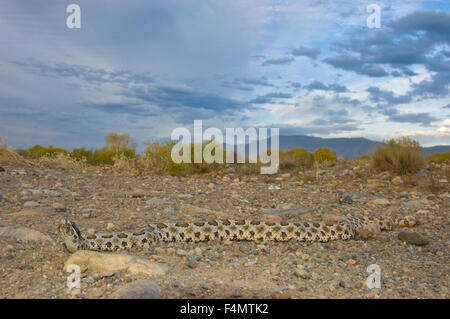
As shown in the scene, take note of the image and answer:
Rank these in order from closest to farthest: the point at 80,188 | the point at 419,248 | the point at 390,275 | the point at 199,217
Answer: the point at 390,275 < the point at 419,248 < the point at 199,217 < the point at 80,188

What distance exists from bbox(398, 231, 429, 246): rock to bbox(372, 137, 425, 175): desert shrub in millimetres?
8774

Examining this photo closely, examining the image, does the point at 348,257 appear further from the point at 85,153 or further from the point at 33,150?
the point at 33,150

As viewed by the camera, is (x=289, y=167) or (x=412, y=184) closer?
(x=412, y=184)

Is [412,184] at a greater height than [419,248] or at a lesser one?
greater

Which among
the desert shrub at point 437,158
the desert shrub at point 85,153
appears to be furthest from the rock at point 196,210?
the desert shrub at point 437,158

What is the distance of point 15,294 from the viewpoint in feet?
15.9

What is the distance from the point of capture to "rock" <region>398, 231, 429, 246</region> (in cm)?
764

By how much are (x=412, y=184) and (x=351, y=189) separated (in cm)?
246

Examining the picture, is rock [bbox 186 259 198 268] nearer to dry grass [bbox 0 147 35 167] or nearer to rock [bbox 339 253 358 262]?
rock [bbox 339 253 358 262]

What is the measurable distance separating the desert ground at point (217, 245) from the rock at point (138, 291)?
2 cm
